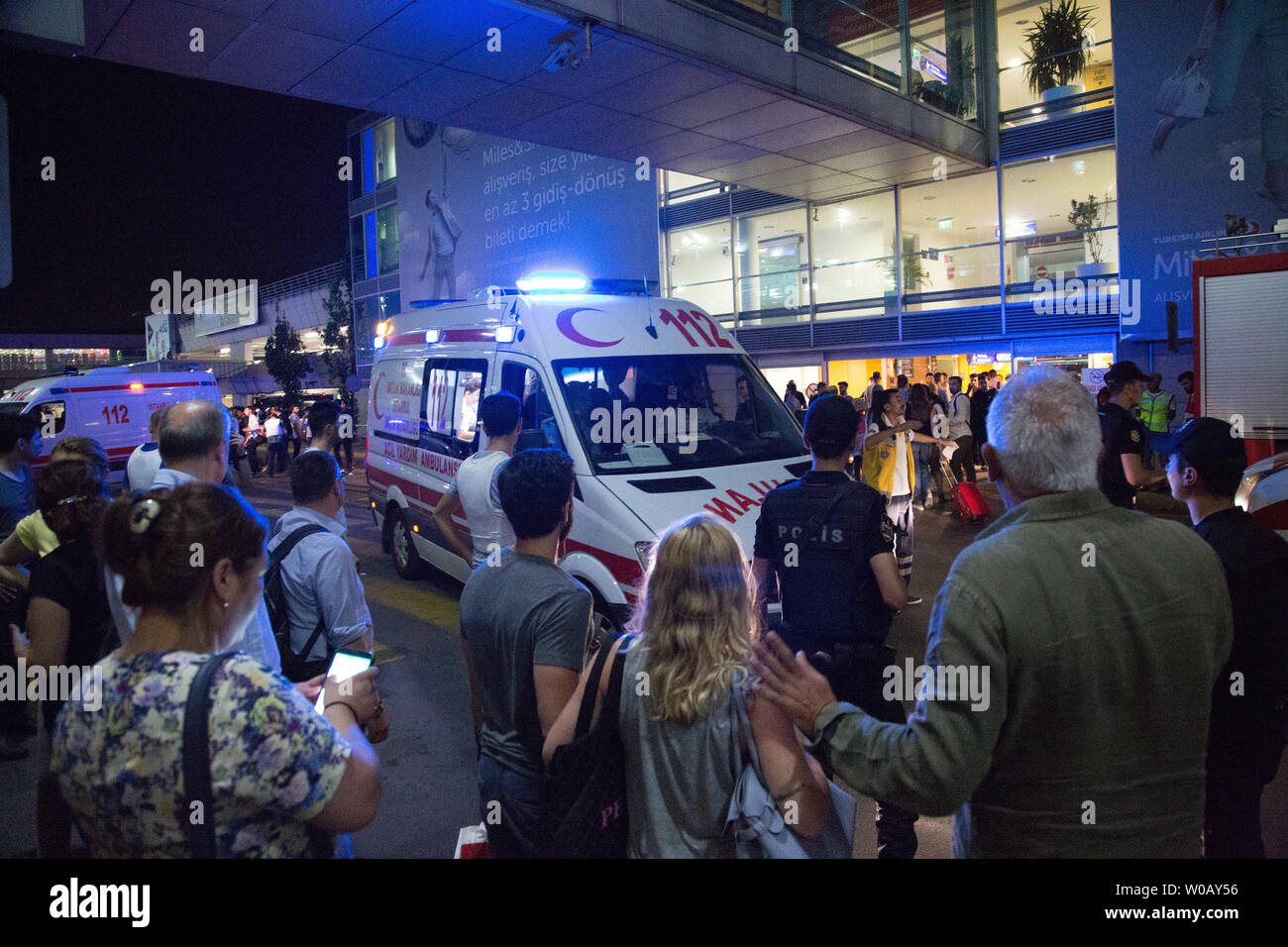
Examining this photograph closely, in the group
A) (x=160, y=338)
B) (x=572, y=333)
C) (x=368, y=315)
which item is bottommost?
(x=572, y=333)

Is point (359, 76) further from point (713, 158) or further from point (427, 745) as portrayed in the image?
point (427, 745)

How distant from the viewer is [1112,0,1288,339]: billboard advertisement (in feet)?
46.6

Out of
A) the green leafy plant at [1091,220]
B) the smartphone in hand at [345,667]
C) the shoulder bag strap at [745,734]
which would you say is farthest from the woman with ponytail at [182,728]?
the green leafy plant at [1091,220]

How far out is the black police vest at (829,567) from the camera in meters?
3.39

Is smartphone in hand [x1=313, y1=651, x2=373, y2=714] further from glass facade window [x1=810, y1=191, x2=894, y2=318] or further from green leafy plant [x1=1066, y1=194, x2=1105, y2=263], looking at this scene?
glass facade window [x1=810, y1=191, x2=894, y2=318]

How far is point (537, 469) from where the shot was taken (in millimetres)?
2648

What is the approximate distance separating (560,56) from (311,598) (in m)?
9.08

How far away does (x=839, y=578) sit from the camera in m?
3.41

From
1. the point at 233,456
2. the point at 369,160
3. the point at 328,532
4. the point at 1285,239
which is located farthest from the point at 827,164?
the point at 369,160

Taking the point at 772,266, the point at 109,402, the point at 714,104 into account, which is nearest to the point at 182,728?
the point at 714,104

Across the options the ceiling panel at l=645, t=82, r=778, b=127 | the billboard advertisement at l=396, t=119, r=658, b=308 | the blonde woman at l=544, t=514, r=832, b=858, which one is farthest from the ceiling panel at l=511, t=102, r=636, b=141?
the blonde woman at l=544, t=514, r=832, b=858

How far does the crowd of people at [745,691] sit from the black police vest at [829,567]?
3.42ft

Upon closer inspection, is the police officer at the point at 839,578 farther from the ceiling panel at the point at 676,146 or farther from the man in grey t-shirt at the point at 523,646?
the ceiling panel at the point at 676,146
